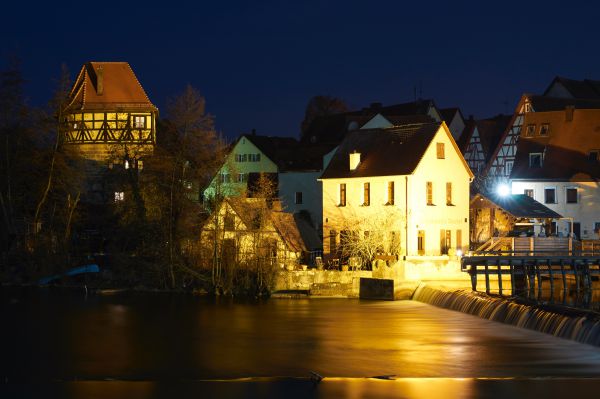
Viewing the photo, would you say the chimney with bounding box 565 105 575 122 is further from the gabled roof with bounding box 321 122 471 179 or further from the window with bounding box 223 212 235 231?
the window with bounding box 223 212 235 231

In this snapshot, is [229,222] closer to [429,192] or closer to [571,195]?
[429,192]

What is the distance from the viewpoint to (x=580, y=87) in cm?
9881

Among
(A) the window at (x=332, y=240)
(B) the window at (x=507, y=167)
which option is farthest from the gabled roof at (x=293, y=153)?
(A) the window at (x=332, y=240)

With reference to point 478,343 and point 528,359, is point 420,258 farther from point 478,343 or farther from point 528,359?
point 528,359

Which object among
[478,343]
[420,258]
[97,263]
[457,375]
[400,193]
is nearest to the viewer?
[457,375]

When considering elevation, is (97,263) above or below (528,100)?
below

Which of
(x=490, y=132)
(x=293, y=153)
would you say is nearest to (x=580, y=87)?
(x=490, y=132)

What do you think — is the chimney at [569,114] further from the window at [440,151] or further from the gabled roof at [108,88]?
the gabled roof at [108,88]

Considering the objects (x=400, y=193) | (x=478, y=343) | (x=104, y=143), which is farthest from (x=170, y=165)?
(x=478, y=343)

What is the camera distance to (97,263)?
222 feet

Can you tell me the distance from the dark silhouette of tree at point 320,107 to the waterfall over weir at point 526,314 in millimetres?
70064

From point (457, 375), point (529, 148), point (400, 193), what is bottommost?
point (457, 375)

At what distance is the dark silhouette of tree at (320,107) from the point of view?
123 metres

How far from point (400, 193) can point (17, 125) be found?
28.4 meters
